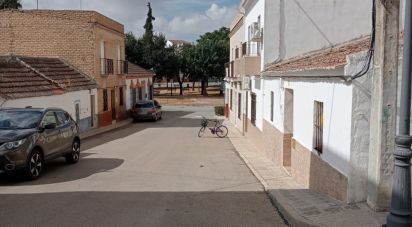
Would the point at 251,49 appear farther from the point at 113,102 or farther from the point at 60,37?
the point at 113,102

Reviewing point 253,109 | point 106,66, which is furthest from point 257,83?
point 106,66

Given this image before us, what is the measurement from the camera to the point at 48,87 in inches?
902

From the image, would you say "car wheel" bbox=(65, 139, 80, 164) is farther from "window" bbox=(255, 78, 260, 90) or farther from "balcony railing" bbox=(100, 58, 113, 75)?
"balcony railing" bbox=(100, 58, 113, 75)

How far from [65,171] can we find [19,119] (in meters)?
1.92

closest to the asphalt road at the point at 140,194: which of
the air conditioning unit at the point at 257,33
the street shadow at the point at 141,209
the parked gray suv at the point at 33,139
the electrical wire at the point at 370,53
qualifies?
the street shadow at the point at 141,209

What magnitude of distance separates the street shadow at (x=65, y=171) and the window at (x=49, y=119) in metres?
1.35

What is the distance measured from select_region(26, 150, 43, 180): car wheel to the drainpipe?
8.45 metres

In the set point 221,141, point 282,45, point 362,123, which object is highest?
point 282,45

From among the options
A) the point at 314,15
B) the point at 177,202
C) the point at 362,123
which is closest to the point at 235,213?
the point at 177,202

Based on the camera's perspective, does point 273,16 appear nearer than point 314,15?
No

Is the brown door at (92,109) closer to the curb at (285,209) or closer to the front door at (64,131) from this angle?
the front door at (64,131)

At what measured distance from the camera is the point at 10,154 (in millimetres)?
11031

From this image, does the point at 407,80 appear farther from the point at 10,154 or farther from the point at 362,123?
the point at 10,154

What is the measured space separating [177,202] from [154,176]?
3.47 metres
